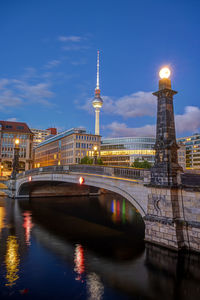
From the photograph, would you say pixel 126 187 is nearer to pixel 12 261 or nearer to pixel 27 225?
pixel 12 261

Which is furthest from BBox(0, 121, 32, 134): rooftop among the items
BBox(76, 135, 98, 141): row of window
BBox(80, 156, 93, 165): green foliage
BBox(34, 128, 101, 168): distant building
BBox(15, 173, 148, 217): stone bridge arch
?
BBox(15, 173, 148, 217): stone bridge arch

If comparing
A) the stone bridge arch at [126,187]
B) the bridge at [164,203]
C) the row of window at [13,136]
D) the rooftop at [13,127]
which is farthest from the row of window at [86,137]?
the bridge at [164,203]

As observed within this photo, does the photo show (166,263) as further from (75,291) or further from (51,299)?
(51,299)

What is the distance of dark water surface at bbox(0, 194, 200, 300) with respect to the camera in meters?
12.4

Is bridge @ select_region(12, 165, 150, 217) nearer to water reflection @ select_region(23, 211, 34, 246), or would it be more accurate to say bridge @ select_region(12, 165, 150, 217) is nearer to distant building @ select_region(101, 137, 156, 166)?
water reflection @ select_region(23, 211, 34, 246)

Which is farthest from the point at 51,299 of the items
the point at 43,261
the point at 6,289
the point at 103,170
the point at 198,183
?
the point at 103,170

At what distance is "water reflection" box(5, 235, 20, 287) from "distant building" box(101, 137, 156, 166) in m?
99.6

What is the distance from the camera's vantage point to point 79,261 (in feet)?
55.0

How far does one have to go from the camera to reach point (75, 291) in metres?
12.3

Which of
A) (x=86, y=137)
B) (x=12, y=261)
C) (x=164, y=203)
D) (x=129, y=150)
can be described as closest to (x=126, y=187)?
(x=164, y=203)

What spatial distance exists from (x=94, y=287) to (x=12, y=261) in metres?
6.85

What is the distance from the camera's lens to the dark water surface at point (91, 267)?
40.6 ft

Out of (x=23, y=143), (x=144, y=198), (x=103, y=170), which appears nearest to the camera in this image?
(x=144, y=198)

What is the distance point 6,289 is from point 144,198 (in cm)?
1230
